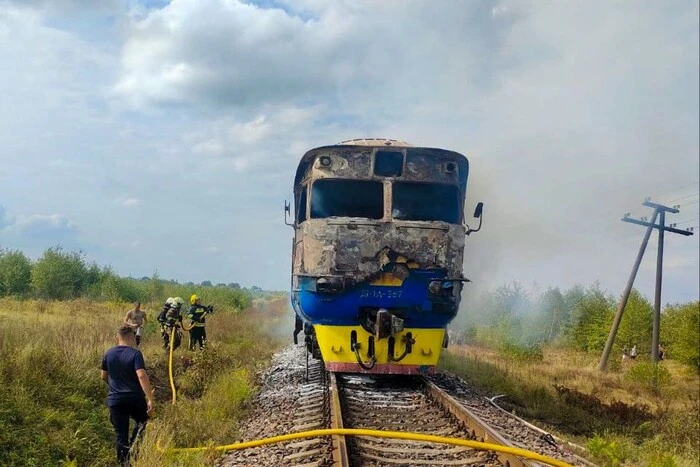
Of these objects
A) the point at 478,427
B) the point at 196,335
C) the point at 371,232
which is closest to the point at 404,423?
the point at 478,427

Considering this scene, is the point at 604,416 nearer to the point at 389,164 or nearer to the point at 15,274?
the point at 389,164

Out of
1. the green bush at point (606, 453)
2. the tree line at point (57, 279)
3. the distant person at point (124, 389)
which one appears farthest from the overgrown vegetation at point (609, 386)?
the tree line at point (57, 279)

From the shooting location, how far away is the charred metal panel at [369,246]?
28.0 ft

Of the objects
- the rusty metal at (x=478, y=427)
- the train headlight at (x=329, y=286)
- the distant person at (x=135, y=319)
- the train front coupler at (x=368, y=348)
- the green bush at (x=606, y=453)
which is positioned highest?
the train headlight at (x=329, y=286)

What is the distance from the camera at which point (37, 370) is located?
7688 millimetres

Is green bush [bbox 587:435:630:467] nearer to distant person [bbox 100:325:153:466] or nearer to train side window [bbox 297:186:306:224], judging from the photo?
distant person [bbox 100:325:153:466]

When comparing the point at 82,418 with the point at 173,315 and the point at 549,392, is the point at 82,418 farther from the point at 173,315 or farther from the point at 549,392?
the point at 549,392

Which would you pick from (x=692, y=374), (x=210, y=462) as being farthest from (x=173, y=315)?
(x=692, y=374)

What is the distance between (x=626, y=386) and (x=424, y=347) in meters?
11.5

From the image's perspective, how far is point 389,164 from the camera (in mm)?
9156

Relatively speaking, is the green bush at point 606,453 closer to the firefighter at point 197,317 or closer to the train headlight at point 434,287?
the train headlight at point 434,287

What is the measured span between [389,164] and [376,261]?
170 centimetres

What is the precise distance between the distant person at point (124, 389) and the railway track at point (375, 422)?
1097mm

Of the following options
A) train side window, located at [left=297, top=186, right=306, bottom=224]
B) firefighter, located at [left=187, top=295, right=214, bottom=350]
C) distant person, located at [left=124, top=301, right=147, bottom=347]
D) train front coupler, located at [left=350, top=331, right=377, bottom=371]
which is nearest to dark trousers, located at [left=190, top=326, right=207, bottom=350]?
firefighter, located at [left=187, top=295, right=214, bottom=350]
